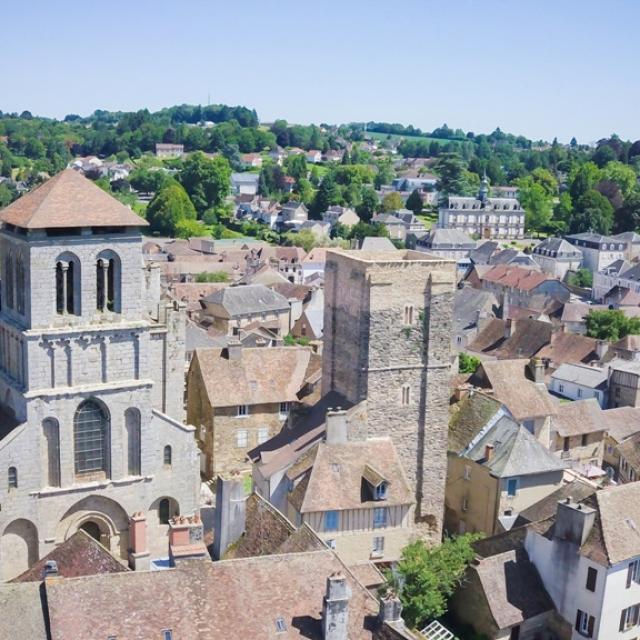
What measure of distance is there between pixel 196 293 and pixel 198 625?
68.6 metres

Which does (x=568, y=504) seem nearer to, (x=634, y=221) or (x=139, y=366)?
(x=139, y=366)

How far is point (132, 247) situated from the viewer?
32.9 metres

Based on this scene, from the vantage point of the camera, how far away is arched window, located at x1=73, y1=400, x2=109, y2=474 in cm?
3303

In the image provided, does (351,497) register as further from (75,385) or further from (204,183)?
(204,183)

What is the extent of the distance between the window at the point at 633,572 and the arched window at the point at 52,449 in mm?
20732

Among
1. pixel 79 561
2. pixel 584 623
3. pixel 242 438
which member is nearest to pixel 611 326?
pixel 242 438

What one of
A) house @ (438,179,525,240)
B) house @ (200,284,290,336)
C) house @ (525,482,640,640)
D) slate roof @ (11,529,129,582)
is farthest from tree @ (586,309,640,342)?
house @ (438,179,525,240)

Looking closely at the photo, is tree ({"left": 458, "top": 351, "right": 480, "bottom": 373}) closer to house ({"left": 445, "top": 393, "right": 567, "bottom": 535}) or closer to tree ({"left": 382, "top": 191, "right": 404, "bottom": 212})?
house ({"left": 445, "top": 393, "right": 567, "bottom": 535})

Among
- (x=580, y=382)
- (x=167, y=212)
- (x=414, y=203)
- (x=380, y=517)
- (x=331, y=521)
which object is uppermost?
(x=414, y=203)

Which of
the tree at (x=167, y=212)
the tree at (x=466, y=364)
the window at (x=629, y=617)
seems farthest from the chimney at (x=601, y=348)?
the tree at (x=167, y=212)

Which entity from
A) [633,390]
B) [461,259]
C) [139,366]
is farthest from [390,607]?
[461,259]

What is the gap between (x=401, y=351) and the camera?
122ft

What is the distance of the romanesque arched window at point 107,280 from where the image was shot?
107 feet

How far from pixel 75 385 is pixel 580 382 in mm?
44991
